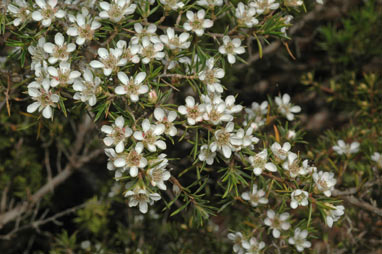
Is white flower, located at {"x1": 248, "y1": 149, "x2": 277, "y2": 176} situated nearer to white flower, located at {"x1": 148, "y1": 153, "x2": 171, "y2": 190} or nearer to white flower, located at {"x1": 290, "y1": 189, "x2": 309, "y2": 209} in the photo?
white flower, located at {"x1": 290, "y1": 189, "x2": 309, "y2": 209}

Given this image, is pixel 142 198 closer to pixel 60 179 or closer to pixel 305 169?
pixel 305 169

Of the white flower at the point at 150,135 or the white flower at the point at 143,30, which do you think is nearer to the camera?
the white flower at the point at 150,135

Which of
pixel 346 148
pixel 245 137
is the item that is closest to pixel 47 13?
pixel 245 137

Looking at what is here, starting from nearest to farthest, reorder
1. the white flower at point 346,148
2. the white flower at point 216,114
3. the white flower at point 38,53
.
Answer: the white flower at point 216,114, the white flower at point 38,53, the white flower at point 346,148

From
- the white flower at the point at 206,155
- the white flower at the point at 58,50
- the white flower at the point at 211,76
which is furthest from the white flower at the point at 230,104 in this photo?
the white flower at the point at 58,50

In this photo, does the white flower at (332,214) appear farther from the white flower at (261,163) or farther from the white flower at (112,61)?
the white flower at (112,61)

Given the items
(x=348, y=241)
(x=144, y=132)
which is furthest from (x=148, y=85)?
(x=348, y=241)
